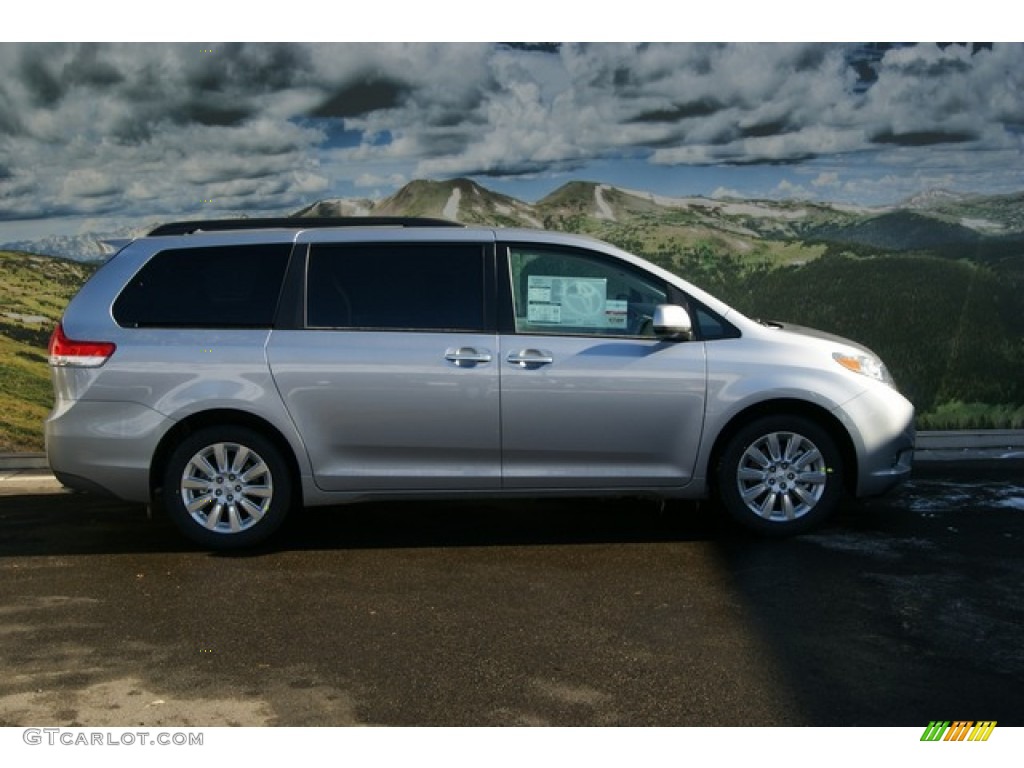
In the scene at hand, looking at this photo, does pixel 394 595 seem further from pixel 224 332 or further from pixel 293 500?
pixel 224 332

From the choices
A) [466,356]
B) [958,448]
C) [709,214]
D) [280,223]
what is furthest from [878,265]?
[280,223]

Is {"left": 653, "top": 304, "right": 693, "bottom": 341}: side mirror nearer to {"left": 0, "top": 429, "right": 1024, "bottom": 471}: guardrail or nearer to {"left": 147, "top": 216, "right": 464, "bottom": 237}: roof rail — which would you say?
{"left": 147, "top": 216, "right": 464, "bottom": 237}: roof rail

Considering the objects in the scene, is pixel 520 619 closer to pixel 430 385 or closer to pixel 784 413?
pixel 430 385

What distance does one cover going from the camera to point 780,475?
6957 mm

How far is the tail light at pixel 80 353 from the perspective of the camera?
6719 mm

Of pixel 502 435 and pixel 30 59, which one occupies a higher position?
pixel 30 59

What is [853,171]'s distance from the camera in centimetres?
1048

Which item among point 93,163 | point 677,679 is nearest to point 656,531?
point 677,679

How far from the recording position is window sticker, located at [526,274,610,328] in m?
6.89

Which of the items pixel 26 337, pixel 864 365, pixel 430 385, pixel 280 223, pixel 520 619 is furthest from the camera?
pixel 26 337

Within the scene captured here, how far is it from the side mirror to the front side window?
0.11 m

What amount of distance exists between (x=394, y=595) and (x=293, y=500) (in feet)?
3.92

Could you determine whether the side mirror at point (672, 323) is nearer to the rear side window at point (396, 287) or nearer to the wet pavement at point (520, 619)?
the rear side window at point (396, 287)

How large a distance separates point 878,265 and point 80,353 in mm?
6597
